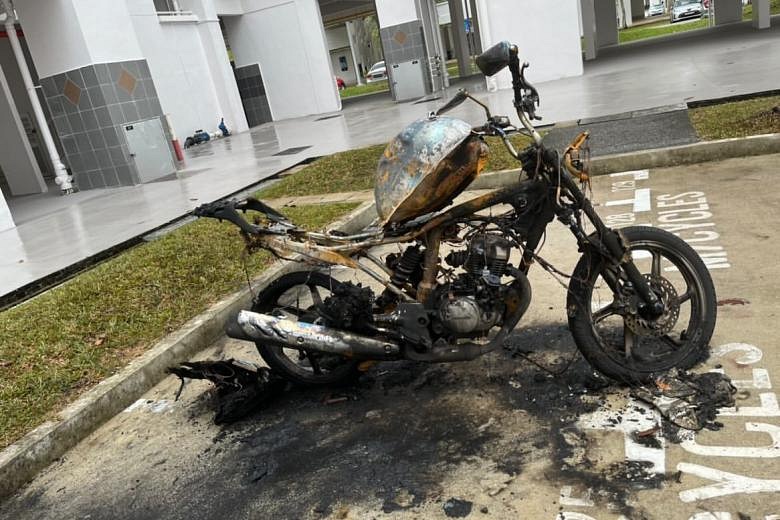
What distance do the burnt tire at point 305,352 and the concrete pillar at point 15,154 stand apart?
12.4 metres

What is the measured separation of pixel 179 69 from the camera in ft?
60.5

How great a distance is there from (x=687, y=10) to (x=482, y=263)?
3596cm

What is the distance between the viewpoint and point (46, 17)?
1130cm

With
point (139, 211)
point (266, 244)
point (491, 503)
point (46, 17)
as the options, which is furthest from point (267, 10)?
point (491, 503)

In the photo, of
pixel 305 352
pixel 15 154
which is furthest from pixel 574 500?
pixel 15 154

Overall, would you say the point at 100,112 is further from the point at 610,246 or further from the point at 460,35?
the point at 460,35

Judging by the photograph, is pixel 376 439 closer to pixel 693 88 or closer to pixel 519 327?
pixel 519 327

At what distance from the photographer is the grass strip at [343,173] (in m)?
8.20

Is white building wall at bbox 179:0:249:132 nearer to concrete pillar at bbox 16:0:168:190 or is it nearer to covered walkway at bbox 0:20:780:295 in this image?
covered walkway at bbox 0:20:780:295

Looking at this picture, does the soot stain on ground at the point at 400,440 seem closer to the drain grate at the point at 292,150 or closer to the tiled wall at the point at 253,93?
the drain grate at the point at 292,150

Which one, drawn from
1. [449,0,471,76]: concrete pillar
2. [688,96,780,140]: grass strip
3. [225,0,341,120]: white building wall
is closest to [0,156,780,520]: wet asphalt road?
[688,96,780,140]: grass strip

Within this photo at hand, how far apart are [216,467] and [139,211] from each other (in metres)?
7.12

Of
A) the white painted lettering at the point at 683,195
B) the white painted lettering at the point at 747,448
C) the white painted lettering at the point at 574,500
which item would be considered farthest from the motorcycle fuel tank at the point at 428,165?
the white painted lettering at the point at 683,195

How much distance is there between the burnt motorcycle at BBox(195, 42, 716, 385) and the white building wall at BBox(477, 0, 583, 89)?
47.9ft
